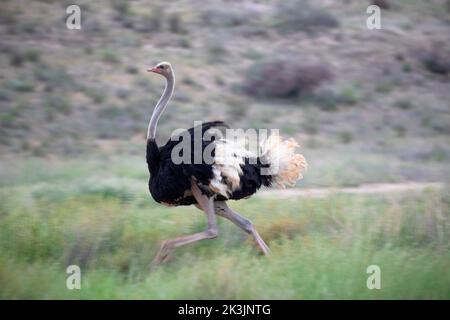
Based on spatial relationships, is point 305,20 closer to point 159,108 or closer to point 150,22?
point 150,22

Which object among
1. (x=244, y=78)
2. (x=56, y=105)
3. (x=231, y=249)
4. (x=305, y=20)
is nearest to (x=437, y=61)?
(x=305, y=20)

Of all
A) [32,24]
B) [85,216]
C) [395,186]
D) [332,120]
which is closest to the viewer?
[85,216]

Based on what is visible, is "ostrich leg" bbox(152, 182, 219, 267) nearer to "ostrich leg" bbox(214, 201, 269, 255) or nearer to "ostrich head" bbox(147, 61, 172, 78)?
"ostrich leg" bbox(214, 201, 269, 255)

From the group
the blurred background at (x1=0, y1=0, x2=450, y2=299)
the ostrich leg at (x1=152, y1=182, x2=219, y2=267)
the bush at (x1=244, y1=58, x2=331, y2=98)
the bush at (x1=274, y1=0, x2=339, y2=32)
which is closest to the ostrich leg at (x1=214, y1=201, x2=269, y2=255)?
the blurred background at (x1=0, y1=0, x2=450, y2=299)

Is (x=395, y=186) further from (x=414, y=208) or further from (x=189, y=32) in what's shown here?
(x=189, y=32)

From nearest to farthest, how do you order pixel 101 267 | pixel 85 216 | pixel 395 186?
pixel 101 267
pixel 85 216
pixel 395 186

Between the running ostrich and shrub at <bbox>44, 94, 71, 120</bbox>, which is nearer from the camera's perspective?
the running ostrich

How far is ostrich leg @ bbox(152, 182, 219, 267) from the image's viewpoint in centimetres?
727

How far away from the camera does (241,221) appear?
774 centimetres

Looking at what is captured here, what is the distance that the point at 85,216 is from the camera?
26.0 feet

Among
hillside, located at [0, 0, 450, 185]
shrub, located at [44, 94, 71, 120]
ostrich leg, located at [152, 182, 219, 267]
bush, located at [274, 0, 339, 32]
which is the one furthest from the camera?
bush, located at [274, 0, 339, 32]

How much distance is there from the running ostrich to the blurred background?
27cm
